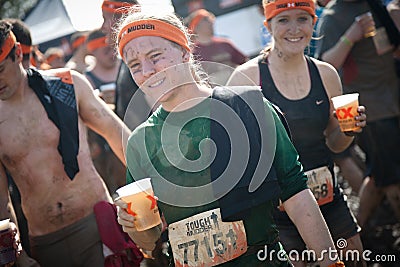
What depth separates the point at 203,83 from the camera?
3236 mm

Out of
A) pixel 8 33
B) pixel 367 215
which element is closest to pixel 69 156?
pixel 8 33

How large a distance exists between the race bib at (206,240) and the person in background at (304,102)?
1132 mm

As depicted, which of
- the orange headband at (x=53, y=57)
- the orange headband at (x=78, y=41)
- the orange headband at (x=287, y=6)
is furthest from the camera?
the orange headband at (x=78, y=41)

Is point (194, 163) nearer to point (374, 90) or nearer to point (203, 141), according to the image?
point (203, 141)

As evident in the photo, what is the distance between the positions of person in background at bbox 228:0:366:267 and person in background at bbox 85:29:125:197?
3169 millimetres

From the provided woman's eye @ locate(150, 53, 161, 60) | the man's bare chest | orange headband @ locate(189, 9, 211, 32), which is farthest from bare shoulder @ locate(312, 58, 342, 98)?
orange headband @ locate(189, 9, 211, 32)

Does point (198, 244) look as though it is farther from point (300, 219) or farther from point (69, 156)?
point (69, 156)

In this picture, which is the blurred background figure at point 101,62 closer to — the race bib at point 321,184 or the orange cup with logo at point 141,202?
the race bib at point 321,184

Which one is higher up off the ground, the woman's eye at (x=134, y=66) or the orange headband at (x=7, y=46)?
the orange headband at (x=7, y=46)

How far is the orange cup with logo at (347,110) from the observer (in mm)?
3807

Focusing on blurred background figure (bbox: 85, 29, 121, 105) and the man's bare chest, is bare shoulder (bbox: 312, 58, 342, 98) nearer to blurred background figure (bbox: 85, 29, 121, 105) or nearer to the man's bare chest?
the man's bare chest

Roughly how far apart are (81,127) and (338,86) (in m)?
1.64

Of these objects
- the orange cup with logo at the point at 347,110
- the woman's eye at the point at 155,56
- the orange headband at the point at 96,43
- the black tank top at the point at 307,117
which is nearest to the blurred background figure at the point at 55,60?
the orange headband at the point at 96,43

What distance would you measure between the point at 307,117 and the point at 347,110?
0.30 meters
